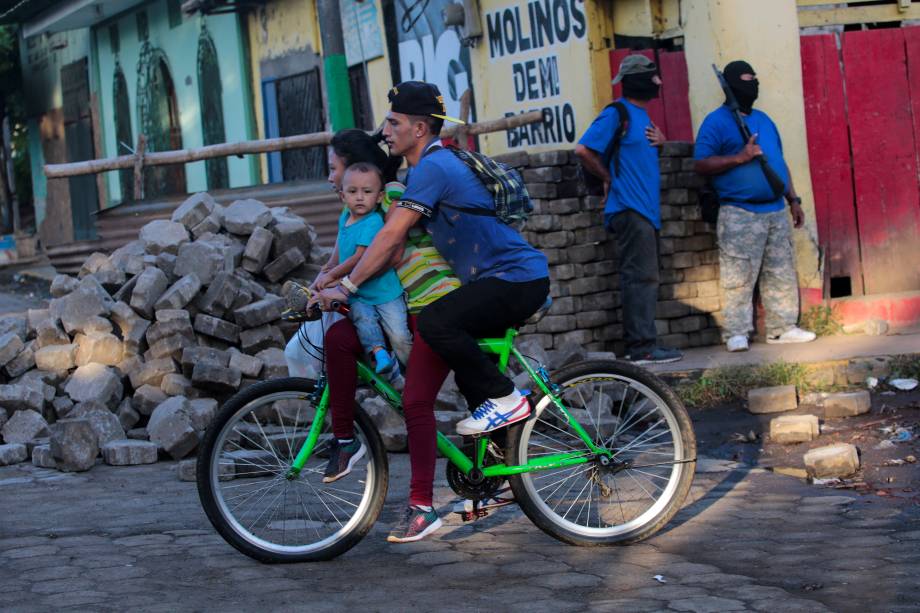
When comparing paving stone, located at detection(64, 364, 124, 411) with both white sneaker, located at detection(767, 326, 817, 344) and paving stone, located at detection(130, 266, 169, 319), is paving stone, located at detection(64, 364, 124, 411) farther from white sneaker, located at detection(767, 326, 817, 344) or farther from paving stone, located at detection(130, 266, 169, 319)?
white sneaker, located at detection(767, 326, 817, 344)

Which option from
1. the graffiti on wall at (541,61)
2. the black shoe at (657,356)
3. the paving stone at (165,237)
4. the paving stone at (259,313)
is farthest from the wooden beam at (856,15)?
the paving stone at (165,237)

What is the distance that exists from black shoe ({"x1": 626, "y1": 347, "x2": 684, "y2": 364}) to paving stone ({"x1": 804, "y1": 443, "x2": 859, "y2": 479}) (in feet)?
9.54

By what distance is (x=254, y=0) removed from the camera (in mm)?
18734

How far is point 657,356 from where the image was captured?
9461 millimetres

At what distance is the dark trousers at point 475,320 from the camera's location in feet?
16.7

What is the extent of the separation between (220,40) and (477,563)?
16204 mm

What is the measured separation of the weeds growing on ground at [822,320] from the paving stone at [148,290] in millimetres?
4674

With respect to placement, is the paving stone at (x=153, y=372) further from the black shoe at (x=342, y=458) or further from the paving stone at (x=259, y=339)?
the black shoe at (x=342, y=458)

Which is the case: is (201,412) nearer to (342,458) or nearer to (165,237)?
(165,237)

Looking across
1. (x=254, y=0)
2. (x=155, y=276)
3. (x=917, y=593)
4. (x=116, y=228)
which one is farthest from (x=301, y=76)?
(x=917, y=593)

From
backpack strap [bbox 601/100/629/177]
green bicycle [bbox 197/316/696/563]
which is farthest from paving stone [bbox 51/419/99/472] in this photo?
backpack strap [bbox 601/100/629/177]

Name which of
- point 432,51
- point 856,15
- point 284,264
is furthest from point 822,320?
point 432,51

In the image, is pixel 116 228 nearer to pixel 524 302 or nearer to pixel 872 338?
pixel 872 338

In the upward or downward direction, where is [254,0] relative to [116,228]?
upward
